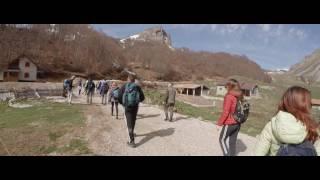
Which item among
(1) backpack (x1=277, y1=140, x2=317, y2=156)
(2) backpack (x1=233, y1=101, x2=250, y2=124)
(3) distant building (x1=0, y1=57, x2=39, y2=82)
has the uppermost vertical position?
(3) distant building (x1=0, y1=57, x2=39, y2=82)

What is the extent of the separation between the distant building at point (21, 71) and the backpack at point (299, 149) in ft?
15.9

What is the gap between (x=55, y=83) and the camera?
253 inches

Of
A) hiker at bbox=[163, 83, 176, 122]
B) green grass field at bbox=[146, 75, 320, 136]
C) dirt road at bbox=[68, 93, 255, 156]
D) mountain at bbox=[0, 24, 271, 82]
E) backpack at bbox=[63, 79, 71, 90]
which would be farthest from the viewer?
hiker at bbox=[163, 83, 176, 122]

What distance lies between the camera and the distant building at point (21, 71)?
583 centimetres

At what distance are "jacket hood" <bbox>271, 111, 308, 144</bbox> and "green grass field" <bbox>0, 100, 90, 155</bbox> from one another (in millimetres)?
3086

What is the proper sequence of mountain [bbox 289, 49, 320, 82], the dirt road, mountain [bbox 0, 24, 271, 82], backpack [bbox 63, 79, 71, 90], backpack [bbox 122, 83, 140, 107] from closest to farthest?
backpack [bbox 122, 83, 140, 107] → the dirt road → mountain [bbox 0, 24, 271, 82] → backpack [bbox 63, 79, 71, 90] → mountain [bbox 289, 49, 320, 82]

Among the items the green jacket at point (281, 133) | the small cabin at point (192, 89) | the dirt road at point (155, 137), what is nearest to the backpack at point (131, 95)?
the dirt road at point (155, 137)

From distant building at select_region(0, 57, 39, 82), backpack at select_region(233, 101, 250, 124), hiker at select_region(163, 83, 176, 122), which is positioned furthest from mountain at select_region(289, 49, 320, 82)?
distant building at select_region(0, 57, 39, 82)

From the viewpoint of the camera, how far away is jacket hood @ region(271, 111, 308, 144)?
7.42 ft

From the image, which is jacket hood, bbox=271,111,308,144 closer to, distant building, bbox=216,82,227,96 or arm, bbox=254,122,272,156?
arm, bbox=254,122,272,156

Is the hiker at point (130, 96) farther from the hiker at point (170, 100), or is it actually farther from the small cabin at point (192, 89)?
the small cabin at point (192, 89)
